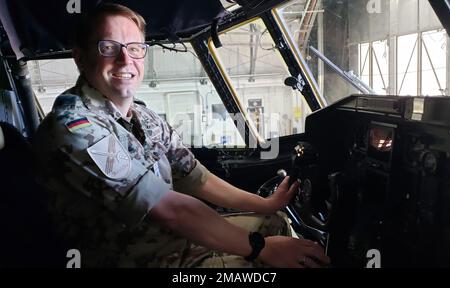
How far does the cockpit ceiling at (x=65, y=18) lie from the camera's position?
7.91 ft

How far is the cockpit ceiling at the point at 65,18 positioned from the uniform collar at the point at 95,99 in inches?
51.3

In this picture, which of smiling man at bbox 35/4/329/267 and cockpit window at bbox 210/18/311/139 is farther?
cockpit window at bbox 210/18/311/139

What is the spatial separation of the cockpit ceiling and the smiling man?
4.16 feet

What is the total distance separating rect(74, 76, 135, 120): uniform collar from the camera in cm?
112

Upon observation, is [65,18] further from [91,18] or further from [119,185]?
[119,185]

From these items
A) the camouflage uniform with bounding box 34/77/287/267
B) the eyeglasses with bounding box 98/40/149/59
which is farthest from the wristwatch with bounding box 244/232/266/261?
the eyeglasses with bounding box 98/40/149/59

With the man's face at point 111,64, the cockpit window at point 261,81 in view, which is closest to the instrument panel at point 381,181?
the man's face at point 111,64

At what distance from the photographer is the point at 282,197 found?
1453 mm

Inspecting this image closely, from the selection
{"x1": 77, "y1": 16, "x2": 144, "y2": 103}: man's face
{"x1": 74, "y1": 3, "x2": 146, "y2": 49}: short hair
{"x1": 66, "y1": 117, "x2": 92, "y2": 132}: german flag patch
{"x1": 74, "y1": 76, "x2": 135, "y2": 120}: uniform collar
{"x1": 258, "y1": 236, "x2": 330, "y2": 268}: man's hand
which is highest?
{"x1": 74, "y1": 3, "x2": 146, "y2": 49}: short hair

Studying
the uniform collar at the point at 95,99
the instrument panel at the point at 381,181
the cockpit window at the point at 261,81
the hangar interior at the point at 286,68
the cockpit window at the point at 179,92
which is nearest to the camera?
the instrument panel at the point at 381,181

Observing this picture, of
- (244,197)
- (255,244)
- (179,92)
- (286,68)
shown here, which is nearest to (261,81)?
(286,68)

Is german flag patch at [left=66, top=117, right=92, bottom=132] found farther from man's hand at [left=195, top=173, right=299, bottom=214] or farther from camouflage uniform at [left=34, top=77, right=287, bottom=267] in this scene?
man's hand at [left=195, top=173, right=299, bottom=214]

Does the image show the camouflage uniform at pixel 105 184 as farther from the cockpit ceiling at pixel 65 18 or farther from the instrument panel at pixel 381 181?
the cockpit ceiling at pixel 65 18

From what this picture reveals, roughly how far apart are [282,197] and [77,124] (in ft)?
2.63
